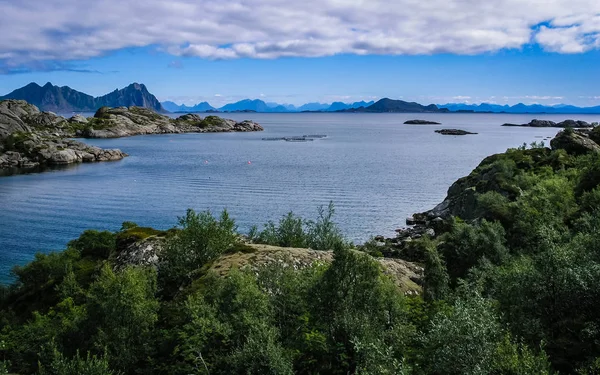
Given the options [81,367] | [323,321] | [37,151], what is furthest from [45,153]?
[323,321]

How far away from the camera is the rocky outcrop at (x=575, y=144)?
7649 cm

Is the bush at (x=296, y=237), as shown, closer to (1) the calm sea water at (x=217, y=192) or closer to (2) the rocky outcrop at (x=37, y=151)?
(1) the calm sea water at (x=217, y=192)

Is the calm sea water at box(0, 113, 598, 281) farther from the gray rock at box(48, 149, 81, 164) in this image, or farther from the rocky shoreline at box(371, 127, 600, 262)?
the gray rock at box(48, 149, 81, 164)

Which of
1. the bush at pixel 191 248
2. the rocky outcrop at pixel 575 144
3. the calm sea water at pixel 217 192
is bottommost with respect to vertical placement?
the calm sea water at pixel 217 192

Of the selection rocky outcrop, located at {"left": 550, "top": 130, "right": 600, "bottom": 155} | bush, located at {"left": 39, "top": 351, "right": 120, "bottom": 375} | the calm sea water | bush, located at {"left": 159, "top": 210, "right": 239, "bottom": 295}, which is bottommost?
the calm sea water

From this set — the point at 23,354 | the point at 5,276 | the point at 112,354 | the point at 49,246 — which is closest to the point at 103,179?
the point at 49,246

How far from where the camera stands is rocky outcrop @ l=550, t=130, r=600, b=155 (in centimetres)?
7649

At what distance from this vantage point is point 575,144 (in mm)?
77312

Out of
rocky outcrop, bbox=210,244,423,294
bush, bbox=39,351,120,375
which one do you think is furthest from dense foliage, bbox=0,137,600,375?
rocky outcrop, bbox=210,244,423,294

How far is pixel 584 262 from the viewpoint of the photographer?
2277cm

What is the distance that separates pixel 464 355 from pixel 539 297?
6766mm

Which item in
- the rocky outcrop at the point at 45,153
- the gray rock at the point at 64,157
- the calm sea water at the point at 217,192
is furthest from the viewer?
the gray rock at the point at 64,157

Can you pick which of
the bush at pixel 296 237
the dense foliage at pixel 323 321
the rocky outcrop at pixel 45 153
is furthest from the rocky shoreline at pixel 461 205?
the rocky outcrop at pixel 45 153

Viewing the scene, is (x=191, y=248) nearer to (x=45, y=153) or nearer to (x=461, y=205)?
(x=461, y=205)
